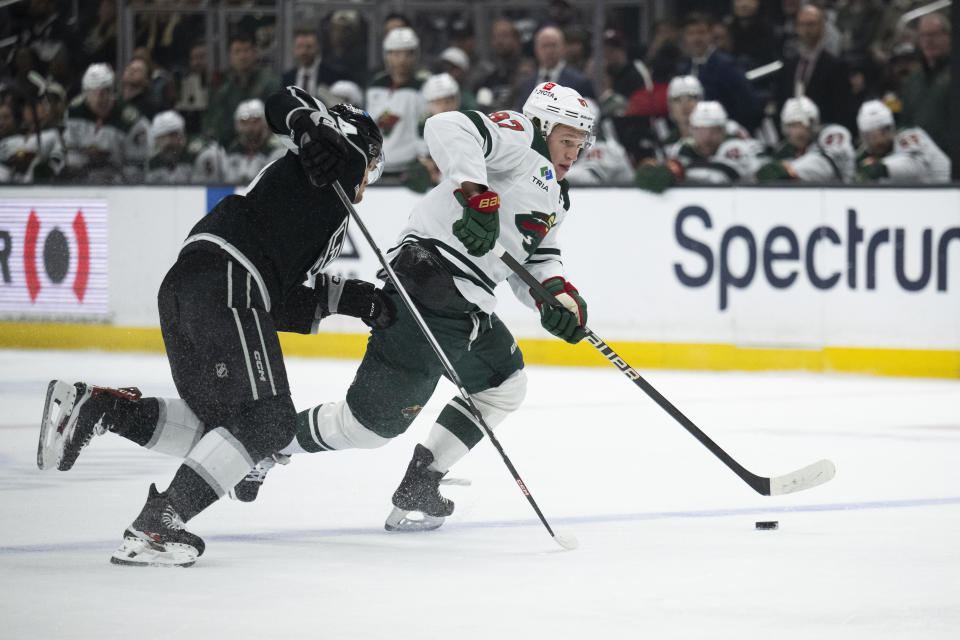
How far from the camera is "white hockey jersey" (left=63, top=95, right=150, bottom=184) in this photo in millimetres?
9336

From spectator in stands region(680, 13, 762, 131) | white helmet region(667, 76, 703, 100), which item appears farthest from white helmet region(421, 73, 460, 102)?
spectator in stands region(680, 13, 762, 131)

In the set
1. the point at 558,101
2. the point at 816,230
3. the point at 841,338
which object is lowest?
the point at 841,338

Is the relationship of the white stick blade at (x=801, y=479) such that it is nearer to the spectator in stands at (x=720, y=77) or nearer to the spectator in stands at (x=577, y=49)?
the spectator in stands at (x=720, y=77)

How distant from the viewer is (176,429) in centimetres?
364

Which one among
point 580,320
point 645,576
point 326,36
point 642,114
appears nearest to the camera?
point 645,576

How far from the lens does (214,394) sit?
11.4 feet

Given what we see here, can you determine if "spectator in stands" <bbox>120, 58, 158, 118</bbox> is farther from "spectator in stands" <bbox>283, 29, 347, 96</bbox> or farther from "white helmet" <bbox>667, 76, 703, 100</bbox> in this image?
"white helmet" <bbox>667, 76, 703, 100</bbox>

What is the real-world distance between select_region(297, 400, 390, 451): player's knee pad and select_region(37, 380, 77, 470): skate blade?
2.26 ft

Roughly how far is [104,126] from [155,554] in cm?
645

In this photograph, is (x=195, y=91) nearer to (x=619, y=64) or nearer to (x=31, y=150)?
(x=31, y=150)

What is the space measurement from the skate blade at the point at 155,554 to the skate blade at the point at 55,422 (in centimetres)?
26

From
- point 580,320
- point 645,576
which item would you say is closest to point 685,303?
point 580,320

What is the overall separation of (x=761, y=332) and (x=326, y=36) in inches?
136

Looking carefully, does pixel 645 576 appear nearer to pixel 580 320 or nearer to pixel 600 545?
pixel 600 545
